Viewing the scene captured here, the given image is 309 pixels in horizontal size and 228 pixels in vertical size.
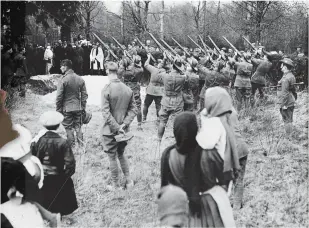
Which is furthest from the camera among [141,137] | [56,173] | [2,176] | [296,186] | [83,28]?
[141,137]

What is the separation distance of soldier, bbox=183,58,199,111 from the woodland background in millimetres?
424

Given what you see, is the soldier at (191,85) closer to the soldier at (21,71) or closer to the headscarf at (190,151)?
the soldier at (21,71)

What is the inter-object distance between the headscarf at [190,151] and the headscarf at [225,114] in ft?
1.10

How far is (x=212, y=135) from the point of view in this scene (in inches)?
125

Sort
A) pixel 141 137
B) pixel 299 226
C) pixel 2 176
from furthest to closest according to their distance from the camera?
1. pixel 141 137
2. pixel 299 226
3. pixel 2 176

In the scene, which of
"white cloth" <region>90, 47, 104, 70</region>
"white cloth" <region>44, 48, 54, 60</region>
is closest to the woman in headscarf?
"white cloth" <region>44, 48, 54, 60</region>

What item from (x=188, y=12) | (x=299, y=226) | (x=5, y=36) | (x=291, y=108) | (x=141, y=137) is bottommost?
(x=299, y=226)

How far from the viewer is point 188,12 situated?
5180 mm

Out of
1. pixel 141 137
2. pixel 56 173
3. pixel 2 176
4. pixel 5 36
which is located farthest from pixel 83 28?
pixel 2 176

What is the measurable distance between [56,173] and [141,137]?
1942 mm

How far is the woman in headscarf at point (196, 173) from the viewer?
3004mm

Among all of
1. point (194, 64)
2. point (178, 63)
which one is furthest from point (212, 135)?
point (194, 64)

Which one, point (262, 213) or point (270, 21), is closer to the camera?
point (262, 213)

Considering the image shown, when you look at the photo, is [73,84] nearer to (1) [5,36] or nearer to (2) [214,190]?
(1) [5,36]
